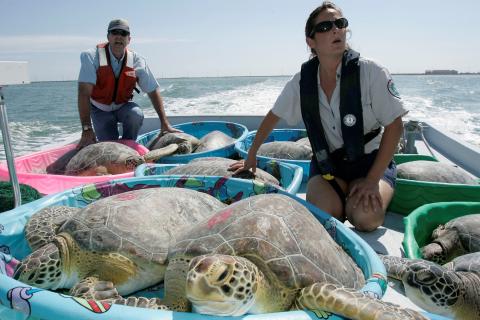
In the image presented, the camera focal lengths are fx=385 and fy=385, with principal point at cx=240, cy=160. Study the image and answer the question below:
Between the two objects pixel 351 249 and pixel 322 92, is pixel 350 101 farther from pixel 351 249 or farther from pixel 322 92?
pixel 351 249

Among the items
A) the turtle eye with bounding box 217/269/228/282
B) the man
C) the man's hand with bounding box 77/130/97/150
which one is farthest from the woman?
the man

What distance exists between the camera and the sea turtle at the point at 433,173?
2.82 metres

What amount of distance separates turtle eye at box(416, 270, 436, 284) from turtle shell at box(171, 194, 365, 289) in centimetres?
28

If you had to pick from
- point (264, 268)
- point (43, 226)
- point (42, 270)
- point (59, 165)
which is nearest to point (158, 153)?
point (59, 165)

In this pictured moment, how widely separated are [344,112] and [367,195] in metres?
0.51

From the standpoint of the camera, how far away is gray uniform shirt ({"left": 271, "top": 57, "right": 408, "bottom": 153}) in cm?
226

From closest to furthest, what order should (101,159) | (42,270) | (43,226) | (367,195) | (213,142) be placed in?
1. (42,270)
2. (43,226)
3. (367,195)
4. (101,159)
5. (213,142)

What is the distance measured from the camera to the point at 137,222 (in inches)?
62.0

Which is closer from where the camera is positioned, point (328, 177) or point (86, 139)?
point (328, 177)

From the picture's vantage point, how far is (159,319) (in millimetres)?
925

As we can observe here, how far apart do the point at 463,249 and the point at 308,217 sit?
3.91ft

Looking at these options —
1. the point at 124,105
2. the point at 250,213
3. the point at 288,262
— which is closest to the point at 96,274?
the point at 250,213

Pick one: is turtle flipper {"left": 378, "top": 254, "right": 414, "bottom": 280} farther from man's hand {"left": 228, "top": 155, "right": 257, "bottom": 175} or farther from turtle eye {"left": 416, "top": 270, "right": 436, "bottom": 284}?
man's hand {"left": 228, "top": 155, "right": 257, "bottom": 175}

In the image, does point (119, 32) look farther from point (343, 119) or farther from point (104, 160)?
point (343, 119)
